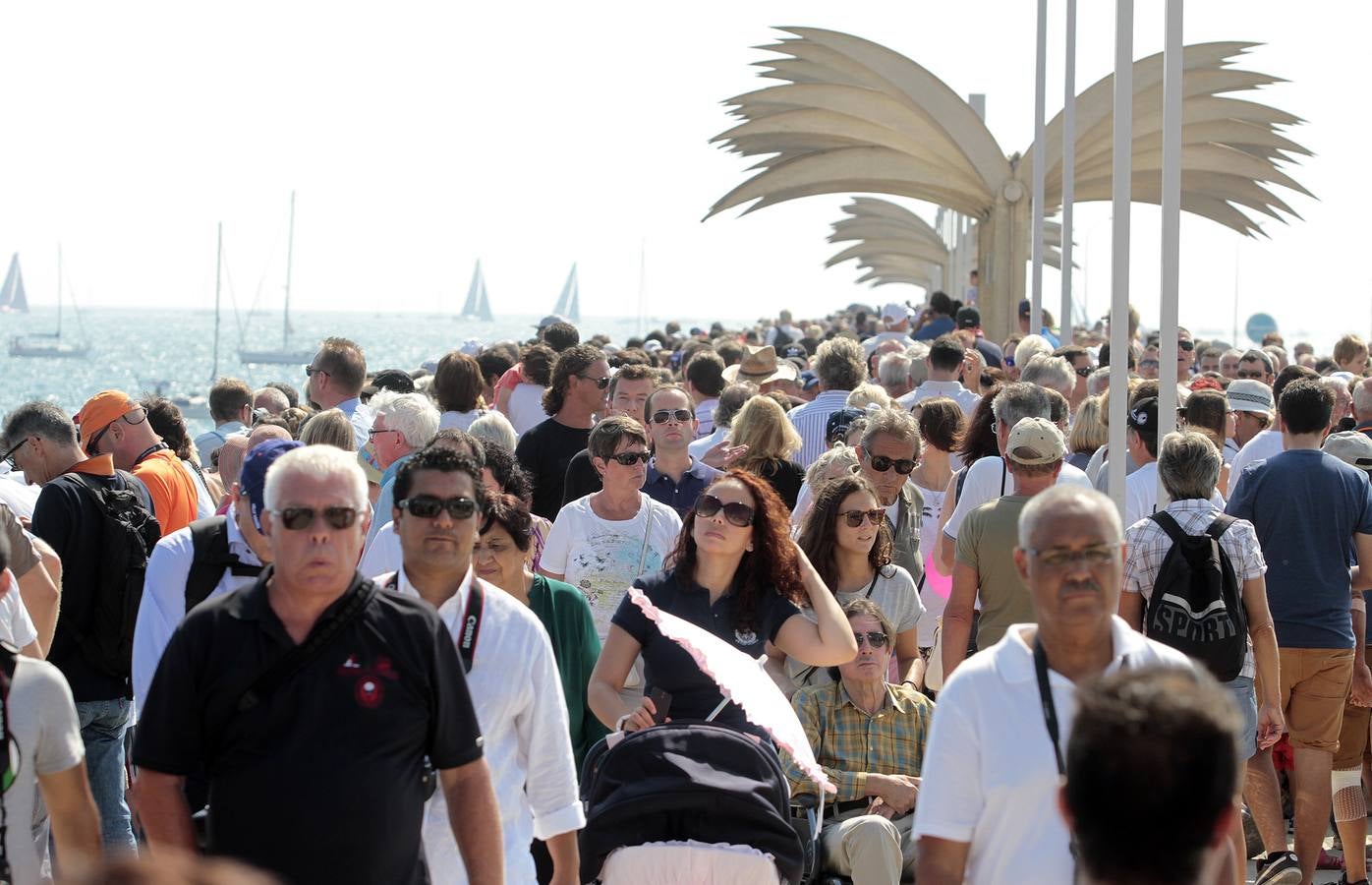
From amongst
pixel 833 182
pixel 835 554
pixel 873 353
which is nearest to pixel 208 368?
pixel 833 182

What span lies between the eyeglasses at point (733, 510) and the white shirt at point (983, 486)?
175cm

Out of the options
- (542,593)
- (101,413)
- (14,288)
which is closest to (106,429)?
(101,413)

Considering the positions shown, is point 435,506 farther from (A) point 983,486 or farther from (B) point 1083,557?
(A) point 983,486

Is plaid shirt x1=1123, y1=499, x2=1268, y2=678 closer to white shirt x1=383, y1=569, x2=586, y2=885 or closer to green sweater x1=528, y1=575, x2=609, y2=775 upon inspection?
green sweater x1=528, y1=575, x2=609, y2=775

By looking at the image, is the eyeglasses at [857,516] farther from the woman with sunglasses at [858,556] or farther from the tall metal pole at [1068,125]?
the tall metal pole at [1068,125]

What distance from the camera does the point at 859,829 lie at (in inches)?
229

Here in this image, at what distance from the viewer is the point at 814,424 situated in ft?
31.8

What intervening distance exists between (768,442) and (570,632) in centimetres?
274

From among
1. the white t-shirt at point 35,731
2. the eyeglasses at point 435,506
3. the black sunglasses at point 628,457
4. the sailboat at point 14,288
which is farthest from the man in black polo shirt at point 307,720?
the sailboat at point 14,288

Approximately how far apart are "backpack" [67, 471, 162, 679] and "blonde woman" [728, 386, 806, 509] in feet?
9.21

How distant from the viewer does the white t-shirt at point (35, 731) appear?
12.1 ft

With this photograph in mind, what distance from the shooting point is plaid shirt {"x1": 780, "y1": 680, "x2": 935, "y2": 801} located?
6105 mm

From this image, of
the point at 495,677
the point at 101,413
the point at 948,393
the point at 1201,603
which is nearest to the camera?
the point at 495,677

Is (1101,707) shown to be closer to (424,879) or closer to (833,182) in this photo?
(424,879)
